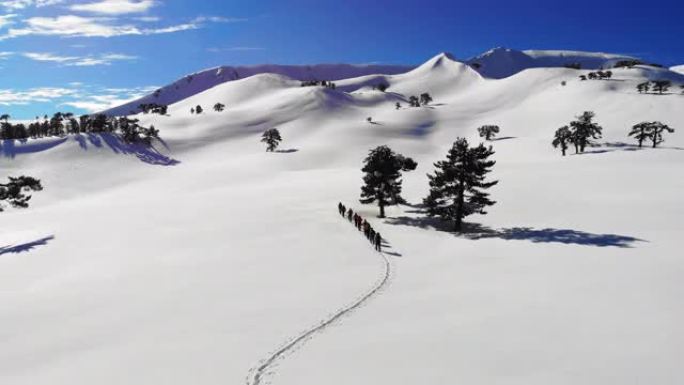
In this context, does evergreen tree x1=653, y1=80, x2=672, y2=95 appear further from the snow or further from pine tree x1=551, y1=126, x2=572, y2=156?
the snow

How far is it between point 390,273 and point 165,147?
112 meters

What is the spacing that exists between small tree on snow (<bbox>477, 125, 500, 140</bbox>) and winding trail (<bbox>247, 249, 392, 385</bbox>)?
108248mm

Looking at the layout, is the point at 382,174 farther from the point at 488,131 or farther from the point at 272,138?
the point at 488,131

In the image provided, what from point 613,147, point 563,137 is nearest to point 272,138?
point 563,137

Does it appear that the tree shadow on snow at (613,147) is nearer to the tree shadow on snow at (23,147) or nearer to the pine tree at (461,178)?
the pine tree at (461,178)

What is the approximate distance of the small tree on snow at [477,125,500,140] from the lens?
124m

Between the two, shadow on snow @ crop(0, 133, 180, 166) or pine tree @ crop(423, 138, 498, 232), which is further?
shadow on snow @ crop(0, 133, 180, 166)

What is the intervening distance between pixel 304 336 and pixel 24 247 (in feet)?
95.0

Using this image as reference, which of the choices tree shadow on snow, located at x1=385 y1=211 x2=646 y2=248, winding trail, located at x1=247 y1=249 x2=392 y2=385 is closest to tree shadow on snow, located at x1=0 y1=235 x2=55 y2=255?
winding trail, located at x1=247 y1=249 x2=392 y2=385

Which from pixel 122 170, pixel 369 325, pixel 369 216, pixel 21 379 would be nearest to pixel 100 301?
pixel 21 379

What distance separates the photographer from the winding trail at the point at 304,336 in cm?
1368

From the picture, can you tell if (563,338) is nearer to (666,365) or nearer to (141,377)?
(666,365)

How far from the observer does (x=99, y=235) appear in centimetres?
3728

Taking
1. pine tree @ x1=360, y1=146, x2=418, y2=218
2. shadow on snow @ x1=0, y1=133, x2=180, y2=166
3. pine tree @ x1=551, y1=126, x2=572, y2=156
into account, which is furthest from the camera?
shadow on snow @ x1=0, y1=133, x2=180, y2=166
